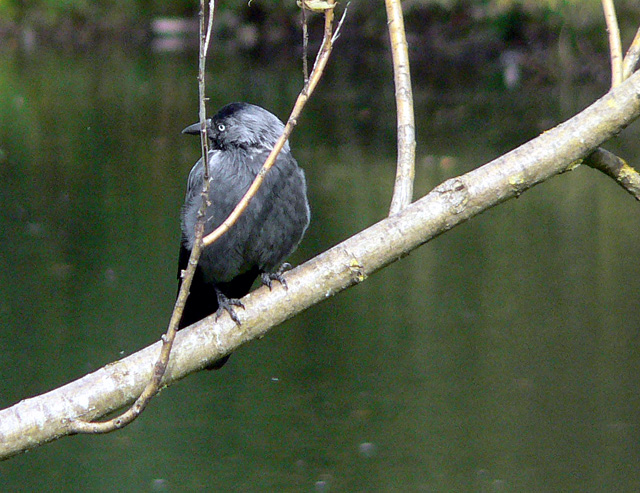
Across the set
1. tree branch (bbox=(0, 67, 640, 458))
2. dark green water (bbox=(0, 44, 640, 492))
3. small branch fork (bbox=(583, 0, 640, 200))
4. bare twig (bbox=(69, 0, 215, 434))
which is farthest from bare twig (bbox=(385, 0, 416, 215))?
dark green water (bbox=(0, 44, 640, 492))

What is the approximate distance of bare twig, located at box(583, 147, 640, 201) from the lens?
85.9 inches

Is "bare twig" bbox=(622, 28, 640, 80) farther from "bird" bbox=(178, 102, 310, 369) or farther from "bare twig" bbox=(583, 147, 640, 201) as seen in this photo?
"bird" bbox=(178, 102, 310, 369)

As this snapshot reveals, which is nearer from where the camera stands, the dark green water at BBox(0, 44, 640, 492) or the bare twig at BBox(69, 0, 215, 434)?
the bare twig at BBox(69, 0, 215, 434)

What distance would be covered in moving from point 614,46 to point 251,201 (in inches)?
43.9

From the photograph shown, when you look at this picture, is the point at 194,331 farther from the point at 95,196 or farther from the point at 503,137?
the point at 503,137

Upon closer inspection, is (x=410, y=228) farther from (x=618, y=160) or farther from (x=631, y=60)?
(x=631, y=60)

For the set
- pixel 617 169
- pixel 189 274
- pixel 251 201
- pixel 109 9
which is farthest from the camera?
pixel 109 9

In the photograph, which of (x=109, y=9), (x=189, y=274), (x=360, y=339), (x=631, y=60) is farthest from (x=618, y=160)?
(x=109, y=9)

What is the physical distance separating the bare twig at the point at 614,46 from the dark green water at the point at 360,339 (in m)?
3.30

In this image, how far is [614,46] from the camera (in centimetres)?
225

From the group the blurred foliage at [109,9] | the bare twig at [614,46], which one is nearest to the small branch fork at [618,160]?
the bare twig at [614,46]

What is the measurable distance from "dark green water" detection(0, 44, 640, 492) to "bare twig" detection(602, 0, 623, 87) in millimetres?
3305

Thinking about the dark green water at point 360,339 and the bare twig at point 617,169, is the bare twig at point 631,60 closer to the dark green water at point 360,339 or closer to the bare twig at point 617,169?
the bare twig at point 617,169

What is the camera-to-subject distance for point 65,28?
22.6m
